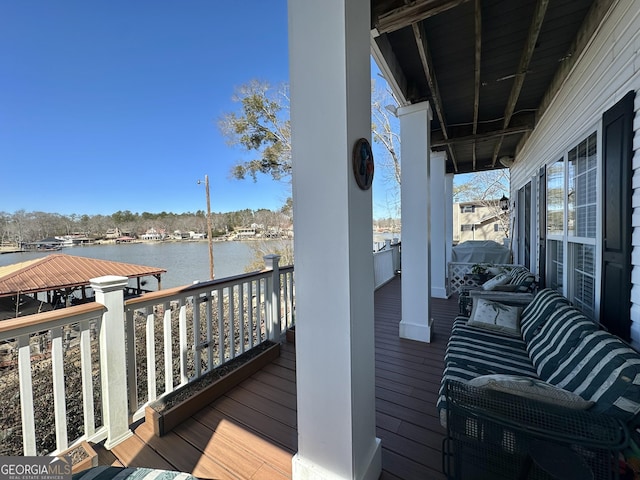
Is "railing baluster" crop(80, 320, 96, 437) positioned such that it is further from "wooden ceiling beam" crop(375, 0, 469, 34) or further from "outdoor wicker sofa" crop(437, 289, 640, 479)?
"wooden ceiling beam" crop(375, 0, 469, 34)

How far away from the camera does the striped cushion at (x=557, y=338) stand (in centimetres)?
167

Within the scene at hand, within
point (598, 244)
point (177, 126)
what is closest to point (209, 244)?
point (177, 126)

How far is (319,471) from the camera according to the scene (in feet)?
4.36

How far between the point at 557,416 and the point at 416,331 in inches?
93.5

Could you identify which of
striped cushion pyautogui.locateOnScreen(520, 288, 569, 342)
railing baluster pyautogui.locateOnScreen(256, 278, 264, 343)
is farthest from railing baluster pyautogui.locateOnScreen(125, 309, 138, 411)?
striped cushion pyautogui.locateOnScreen(520, 288, 569, 342)

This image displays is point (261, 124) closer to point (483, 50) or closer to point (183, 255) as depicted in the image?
point (483, 50)

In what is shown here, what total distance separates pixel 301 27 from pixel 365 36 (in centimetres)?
34

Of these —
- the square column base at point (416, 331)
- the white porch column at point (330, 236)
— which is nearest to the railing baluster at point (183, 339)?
the white porch column at point (330, 236)

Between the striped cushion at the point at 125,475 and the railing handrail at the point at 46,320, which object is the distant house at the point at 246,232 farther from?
the striped cushion at the point at 125,475

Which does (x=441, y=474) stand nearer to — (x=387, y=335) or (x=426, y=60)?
(x=387, y=335)

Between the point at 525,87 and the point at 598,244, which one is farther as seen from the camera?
the point at 525,87

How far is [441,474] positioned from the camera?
1481mm

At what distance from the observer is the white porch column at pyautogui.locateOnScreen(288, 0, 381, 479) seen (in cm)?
120

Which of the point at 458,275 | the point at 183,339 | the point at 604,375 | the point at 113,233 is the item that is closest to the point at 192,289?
the point at 183,339
